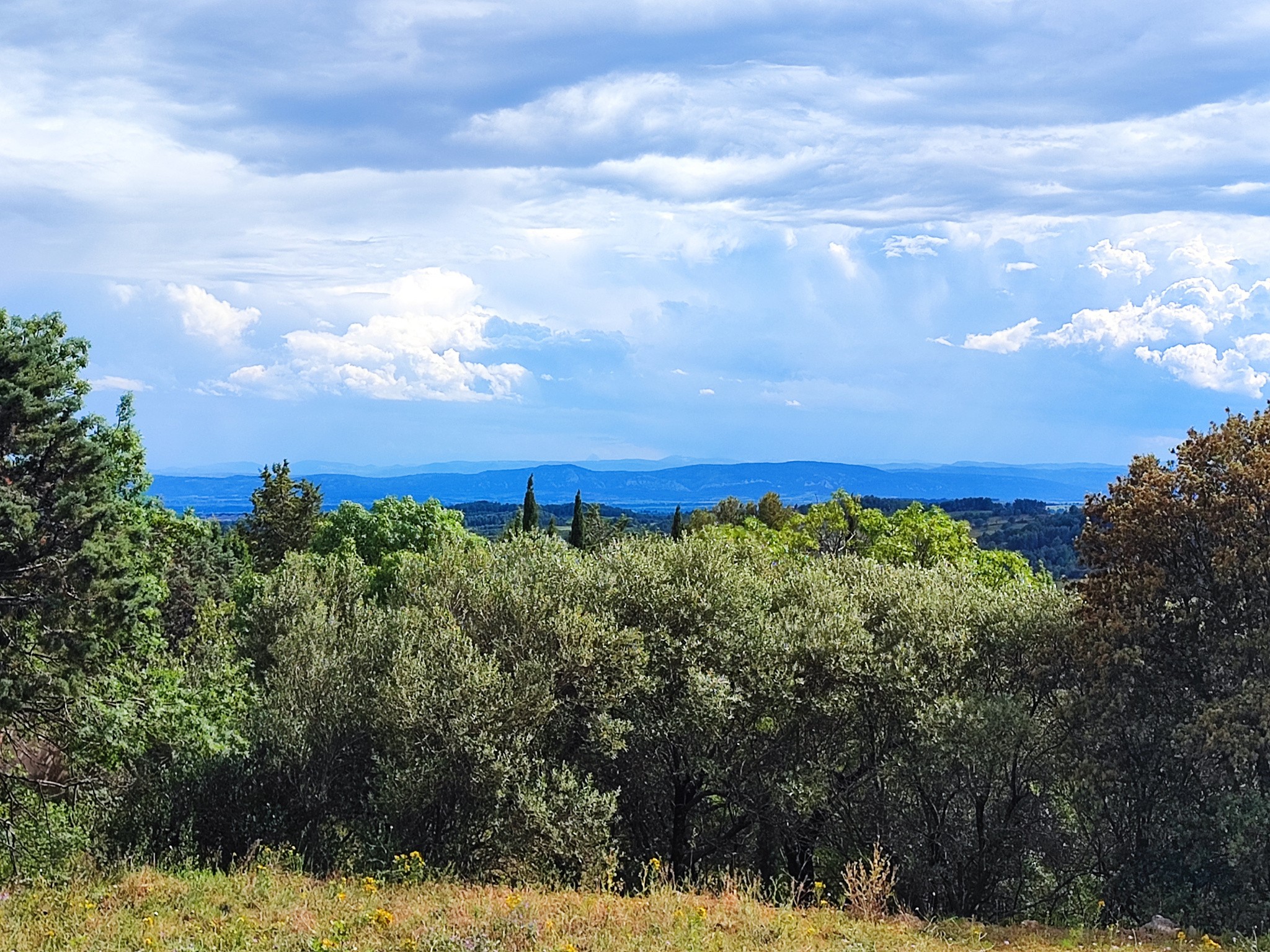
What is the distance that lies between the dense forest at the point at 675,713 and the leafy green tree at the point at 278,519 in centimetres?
4988

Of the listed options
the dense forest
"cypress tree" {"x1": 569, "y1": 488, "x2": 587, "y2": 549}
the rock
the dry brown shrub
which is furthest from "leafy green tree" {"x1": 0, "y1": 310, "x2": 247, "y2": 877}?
"cypress tree" {"x1": 569, "y1": 488, "x2": 587, "y2": 549}

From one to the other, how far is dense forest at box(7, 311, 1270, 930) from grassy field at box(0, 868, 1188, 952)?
2.86 metres

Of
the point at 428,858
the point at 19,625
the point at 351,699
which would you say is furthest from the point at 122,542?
the point at 428,858

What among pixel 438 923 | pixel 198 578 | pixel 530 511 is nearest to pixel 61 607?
pixel 438 923

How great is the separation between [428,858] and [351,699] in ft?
→ 14.8

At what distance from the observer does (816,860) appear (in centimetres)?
2909

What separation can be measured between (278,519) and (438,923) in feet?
221

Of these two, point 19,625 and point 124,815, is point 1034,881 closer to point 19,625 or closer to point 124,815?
point 124,815

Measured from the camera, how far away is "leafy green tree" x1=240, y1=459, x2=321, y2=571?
76.5 m

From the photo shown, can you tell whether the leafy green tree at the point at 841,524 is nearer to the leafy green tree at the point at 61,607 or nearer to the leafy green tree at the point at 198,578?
the leafy green tree at the point at 198,578

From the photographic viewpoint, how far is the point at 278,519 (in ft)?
252

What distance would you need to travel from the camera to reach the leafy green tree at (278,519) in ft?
251

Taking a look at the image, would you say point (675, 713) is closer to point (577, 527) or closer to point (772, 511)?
point (772, 511)

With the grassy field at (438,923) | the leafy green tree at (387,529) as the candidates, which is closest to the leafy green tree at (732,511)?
the leafy green tree at (387,529)
